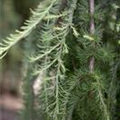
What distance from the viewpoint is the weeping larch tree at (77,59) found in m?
0.94

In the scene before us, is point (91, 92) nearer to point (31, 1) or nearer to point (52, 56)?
point (52, 56)

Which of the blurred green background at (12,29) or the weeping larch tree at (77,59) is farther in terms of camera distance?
the blurred green background at (12,29)

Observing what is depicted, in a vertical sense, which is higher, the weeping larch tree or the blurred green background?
the blurred green background

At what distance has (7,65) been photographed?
17.2ft

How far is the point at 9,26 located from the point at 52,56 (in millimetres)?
3656

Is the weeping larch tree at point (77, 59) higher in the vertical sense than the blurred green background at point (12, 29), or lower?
lower

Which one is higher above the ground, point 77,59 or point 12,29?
point 12,29

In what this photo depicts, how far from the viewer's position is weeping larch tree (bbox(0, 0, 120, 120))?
3.07 feet

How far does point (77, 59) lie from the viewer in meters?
1.01

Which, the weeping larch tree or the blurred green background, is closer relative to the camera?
→ the weeping larch tree

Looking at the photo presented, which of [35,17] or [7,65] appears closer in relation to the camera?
[35,17]

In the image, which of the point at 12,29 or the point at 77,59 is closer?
the point at 77,59

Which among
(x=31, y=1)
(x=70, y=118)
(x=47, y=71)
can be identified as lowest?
(x=70, y=118)

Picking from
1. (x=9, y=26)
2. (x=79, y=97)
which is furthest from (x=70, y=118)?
(x=9, y=26)
